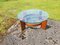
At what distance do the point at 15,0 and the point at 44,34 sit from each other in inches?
110

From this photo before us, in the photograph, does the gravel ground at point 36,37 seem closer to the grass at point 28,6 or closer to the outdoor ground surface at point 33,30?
the outdoor ground surface at point 33,30

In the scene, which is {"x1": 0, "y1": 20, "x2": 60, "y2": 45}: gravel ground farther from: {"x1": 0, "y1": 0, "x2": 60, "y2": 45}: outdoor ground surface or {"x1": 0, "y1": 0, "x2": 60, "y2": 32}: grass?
{"x1": 0, "y1": 0, "x2": 60, "y2": 32}: grass

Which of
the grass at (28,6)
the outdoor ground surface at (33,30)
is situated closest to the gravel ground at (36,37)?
the outdoor ground surface at (33,30)

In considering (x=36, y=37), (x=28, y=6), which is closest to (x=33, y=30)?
(x=36, y=37)

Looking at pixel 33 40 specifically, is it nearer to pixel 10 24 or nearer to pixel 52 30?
pixel 52 30

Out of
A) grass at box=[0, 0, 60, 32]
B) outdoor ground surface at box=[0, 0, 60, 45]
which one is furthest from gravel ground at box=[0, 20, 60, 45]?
grass at box=[0, 0, 60, 32]

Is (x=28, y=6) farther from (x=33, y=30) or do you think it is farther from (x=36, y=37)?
(x=36, y=37)

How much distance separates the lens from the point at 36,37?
4.77 meters

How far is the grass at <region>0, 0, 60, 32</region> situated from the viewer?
6.05 m

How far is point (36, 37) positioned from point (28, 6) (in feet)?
6.82

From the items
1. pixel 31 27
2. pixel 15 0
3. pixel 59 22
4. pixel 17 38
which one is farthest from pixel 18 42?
pixel 15 0

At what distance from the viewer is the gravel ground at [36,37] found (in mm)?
4609

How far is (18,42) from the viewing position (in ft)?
15.2

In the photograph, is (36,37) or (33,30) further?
(33,30)
